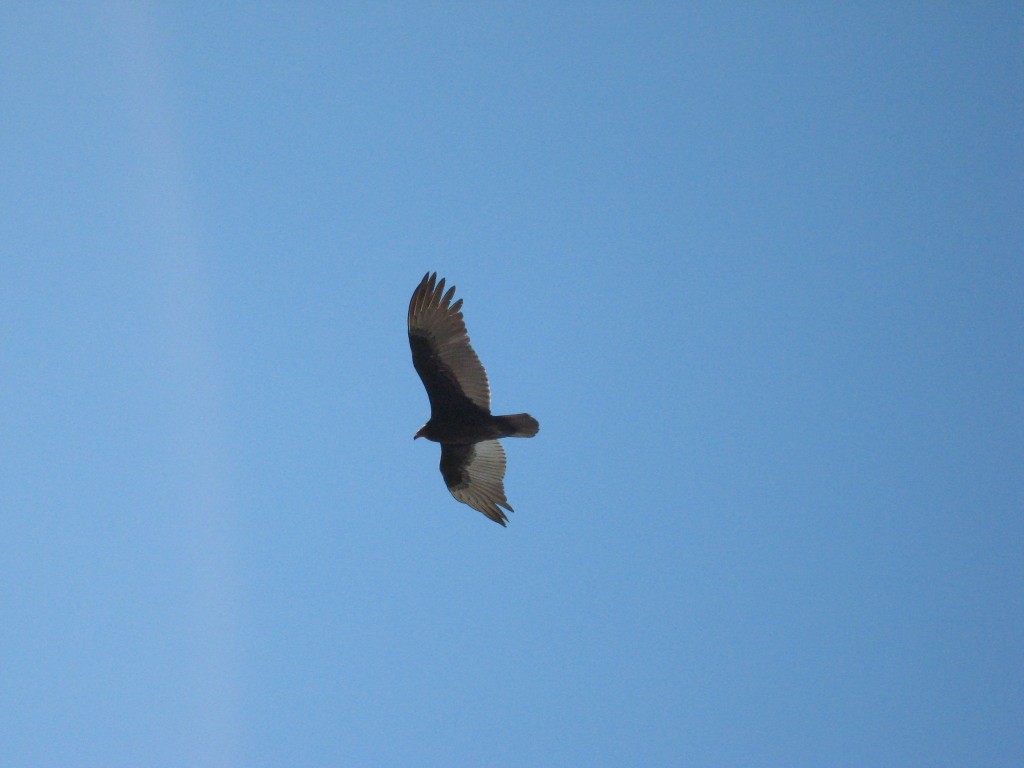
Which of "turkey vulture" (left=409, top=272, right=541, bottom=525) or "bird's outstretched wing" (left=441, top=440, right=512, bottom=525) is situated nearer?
"turkey vulture" (left=409, top=272, right=541, bottom=525)

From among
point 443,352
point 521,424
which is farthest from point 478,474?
point 443,352

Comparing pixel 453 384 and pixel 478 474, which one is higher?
pixel 453 384

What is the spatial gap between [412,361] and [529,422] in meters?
2.10

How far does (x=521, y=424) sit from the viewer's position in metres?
14.1

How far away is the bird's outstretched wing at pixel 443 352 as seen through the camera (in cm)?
1391

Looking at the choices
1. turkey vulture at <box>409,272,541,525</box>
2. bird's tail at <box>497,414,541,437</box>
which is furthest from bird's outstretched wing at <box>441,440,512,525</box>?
bird's tail at <box>497,414,541,437</box>

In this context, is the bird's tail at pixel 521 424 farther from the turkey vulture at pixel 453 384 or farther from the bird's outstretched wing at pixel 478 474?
the bird's outstretched wing at pixel 478 474

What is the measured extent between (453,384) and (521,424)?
1.27 meters

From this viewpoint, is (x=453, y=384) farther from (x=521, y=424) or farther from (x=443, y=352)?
(x=521, y=424)

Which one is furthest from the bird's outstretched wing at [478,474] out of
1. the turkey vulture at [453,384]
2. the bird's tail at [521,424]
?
the bird's tail at [521,424]

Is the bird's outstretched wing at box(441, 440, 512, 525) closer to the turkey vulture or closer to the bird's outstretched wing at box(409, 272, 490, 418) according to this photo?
the turkey vulture

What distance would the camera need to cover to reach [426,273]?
45.5ft

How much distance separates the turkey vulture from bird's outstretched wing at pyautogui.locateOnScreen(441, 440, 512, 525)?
2 cm

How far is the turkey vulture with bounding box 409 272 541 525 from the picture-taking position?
1392cm
